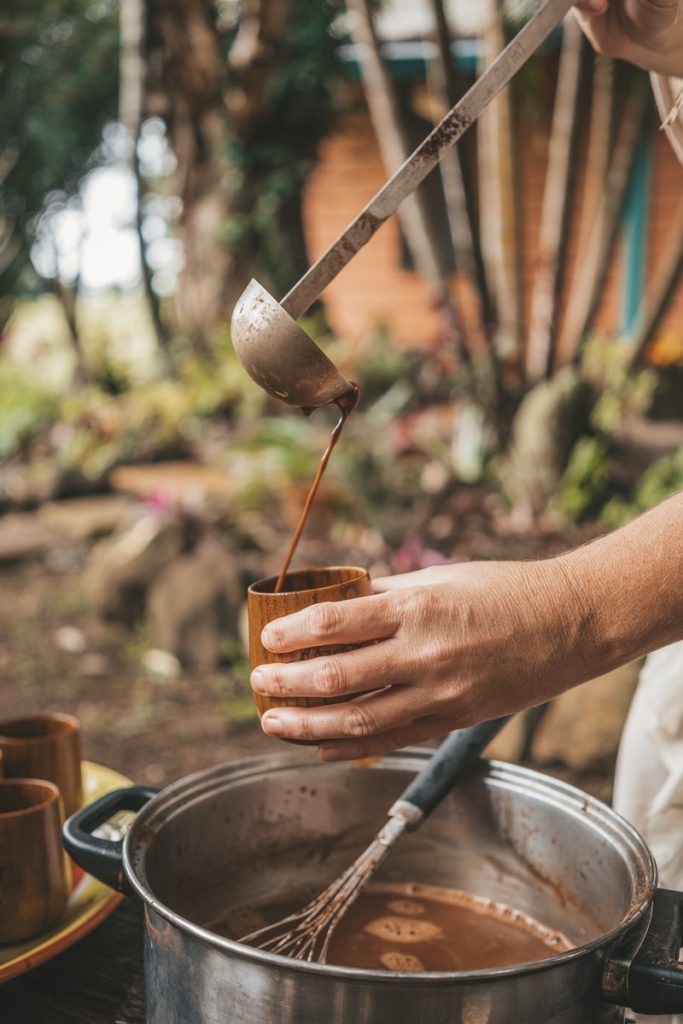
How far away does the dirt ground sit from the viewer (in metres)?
4.41

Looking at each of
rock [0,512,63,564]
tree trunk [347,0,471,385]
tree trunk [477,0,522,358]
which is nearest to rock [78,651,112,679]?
rock [0,512,63,564]

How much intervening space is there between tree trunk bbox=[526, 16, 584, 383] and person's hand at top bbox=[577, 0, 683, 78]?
4404 mm

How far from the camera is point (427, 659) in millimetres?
1113

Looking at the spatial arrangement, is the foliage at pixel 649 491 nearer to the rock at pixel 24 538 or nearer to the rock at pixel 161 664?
the rock at pixel 161 664

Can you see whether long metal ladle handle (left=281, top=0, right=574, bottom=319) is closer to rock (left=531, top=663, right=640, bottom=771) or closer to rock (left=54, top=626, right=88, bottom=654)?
rock (left=531, top=663, right=640, bottom=771)

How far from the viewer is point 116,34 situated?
417 inches

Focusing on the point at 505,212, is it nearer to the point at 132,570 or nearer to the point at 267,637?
the point at 132,570

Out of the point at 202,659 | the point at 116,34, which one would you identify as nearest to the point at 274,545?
the point at 202,659

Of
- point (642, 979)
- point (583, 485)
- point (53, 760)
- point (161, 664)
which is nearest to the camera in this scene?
point (642, 979)

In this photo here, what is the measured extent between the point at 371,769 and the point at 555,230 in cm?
513

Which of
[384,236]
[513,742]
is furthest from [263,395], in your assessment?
[513,742]

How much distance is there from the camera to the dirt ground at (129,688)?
4.41m

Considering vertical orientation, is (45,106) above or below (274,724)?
above

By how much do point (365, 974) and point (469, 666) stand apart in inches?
13.5
